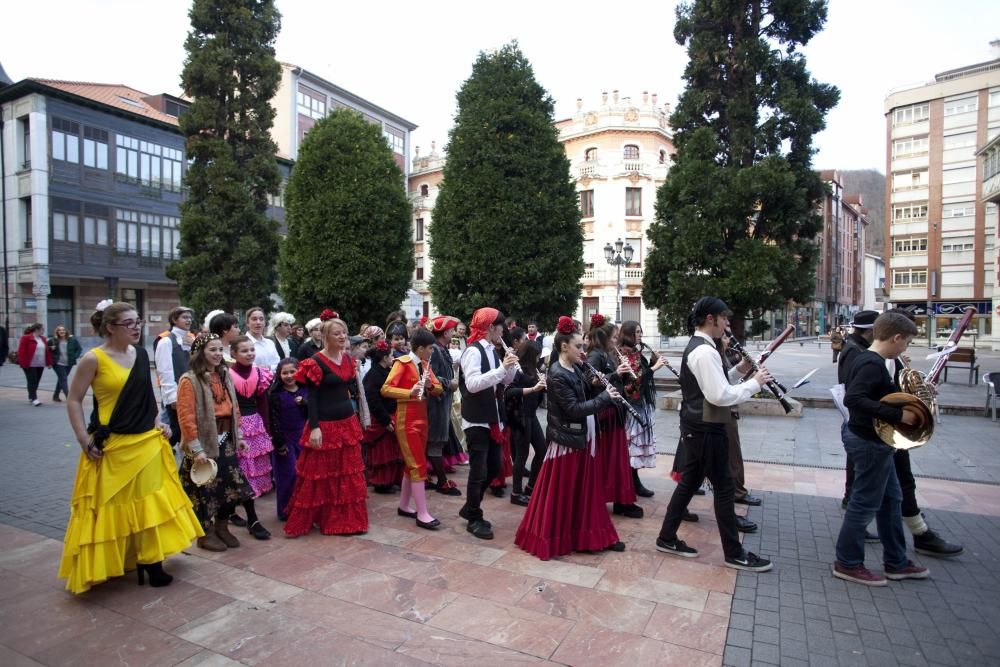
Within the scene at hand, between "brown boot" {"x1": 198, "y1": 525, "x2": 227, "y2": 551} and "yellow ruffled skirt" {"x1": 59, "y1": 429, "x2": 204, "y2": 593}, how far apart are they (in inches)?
27.4

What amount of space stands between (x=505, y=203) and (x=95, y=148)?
22.5m

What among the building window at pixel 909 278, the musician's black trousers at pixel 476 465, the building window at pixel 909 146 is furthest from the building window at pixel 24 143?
the building window at pixel 909 278

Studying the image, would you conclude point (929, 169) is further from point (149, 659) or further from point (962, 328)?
point (149, 659)

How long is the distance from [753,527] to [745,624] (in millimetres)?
1789

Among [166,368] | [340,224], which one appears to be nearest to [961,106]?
[340,224]

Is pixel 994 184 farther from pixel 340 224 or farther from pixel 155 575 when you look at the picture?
pixel 155 575

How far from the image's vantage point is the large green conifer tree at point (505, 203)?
14.6 meters

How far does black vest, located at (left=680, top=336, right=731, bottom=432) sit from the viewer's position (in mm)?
4355

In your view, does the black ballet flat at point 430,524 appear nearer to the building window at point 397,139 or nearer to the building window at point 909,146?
the building window at point 397,139

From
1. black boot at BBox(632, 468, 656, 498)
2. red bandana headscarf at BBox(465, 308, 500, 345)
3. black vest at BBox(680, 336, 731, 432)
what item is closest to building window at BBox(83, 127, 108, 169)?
red bandana headscarf at BBox(465, 308, 500, 345)

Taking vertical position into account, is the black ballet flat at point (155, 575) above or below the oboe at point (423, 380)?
below

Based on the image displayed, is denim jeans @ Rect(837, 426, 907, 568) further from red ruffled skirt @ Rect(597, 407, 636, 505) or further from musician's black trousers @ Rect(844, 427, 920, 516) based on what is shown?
red ruffled skirt @ Rect(597, 407, 636, 505)

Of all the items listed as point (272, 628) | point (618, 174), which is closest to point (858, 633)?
point (272, 628)

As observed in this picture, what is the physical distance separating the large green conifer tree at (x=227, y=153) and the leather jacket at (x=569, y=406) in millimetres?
16880
